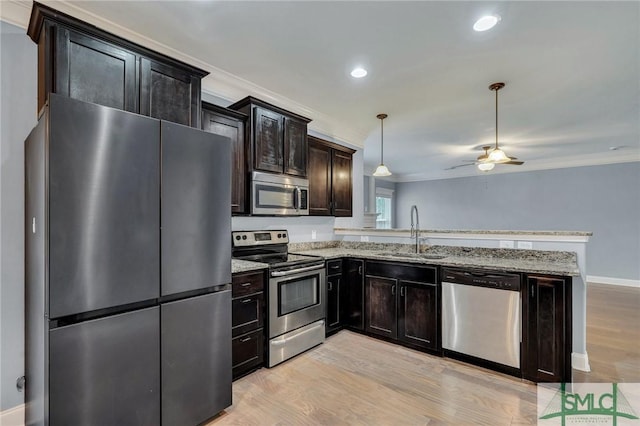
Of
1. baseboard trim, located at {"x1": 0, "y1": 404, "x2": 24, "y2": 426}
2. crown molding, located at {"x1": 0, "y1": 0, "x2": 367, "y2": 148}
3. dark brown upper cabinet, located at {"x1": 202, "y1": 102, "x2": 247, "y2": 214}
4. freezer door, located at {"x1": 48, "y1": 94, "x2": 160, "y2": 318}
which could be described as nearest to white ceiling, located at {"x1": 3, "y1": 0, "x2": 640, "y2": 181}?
crown molding, located at {"x1": 0, "y1": 0, "x2": 367, "y2": 148}

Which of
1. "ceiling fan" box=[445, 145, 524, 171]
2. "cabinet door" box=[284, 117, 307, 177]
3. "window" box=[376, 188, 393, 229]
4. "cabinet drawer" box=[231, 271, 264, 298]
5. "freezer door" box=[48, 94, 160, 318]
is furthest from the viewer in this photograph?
"window" box=[376, 188, 393, 229]

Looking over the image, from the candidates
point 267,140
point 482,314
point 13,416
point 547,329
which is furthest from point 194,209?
point 547,329

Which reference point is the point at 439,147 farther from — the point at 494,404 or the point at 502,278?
the point at 494,404

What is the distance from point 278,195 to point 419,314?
1.93 metres

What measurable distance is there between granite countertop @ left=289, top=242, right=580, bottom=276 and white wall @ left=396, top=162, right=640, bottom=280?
5329 millimetres

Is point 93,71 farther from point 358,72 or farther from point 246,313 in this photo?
point 358,72

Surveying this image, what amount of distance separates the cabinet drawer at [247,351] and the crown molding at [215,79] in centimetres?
244

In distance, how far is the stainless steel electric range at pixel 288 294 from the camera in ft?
9.48

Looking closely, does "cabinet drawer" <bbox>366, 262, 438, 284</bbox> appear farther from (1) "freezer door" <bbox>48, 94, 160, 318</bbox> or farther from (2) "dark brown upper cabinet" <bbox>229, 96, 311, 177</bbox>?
(1) "freezer door" <bbox>48, 94, 160, 318</bbox>

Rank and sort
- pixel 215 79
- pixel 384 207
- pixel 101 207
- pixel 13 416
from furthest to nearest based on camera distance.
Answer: pixel 384 207, pixel 215 79, pixel 13 416, pixel 101 207

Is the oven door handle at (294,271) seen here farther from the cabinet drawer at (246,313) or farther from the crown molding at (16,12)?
the crown molding at (16,12)

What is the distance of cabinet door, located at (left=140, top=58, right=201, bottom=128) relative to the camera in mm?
2254

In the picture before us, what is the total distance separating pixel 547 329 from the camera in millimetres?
2498

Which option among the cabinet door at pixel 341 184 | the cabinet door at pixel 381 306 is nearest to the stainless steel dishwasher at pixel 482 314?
the cabinet door at pixel 381 306
